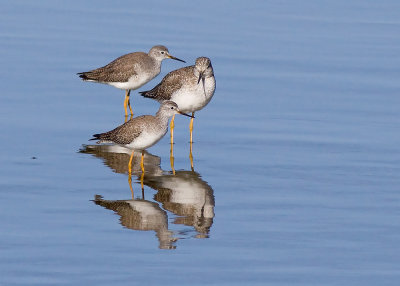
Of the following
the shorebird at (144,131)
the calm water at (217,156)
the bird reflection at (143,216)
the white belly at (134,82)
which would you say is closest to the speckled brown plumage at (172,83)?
the calm water at (217,156)

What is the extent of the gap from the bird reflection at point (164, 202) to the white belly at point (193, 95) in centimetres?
134

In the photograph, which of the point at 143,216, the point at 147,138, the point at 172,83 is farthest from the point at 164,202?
the point at 172,83

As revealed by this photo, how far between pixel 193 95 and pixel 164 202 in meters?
3.66

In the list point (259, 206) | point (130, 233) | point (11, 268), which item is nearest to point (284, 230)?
point (259, 206)

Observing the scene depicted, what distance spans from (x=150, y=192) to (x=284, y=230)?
225cm

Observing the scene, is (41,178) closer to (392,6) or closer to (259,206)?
(259,206)

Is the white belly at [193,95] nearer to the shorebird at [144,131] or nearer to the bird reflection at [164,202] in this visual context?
the bird reflection at [164,202]

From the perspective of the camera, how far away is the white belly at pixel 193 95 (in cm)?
1485

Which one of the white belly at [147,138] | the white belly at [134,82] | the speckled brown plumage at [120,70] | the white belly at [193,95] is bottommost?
the white belly at [147,138]

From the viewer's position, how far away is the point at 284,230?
1038cm

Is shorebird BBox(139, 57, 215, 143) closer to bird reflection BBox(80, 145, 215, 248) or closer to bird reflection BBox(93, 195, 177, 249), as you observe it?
bird reflection BBox(80, 145, 215, 248)

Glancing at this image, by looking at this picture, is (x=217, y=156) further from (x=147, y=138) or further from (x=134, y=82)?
(x=134, y=82)

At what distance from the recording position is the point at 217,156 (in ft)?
44.9

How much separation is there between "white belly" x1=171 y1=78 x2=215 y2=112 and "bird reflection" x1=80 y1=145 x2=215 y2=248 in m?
1.34
